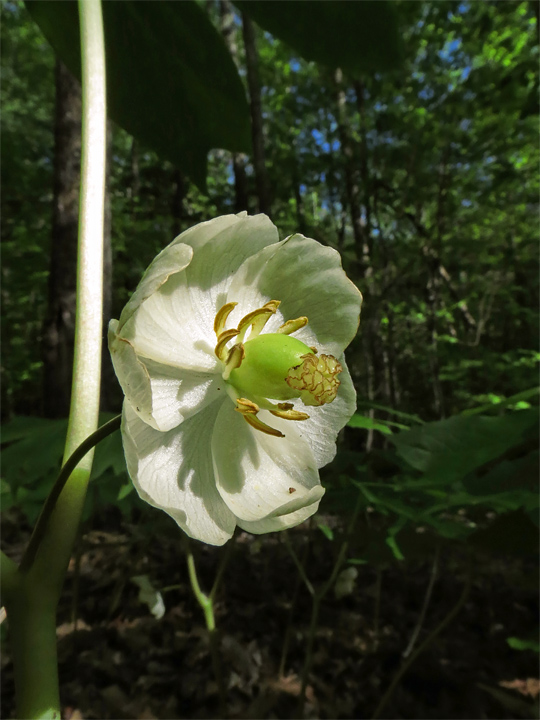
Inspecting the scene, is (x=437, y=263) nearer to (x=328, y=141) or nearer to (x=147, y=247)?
(x=328, y=141)

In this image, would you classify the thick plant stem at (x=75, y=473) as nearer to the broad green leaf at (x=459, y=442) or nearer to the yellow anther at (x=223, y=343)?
the yellow anther at (x=223, y=343)

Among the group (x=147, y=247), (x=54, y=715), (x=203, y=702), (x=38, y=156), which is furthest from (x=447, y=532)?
(x=38, y=156)

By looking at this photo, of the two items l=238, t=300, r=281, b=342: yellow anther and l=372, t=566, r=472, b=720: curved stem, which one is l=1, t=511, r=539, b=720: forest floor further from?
l=238, t=300, r=281, b=342: yellow anther

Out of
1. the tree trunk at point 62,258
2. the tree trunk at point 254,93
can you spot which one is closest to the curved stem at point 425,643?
the tree trunk at point 62,258

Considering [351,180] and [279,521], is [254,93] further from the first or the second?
[279,521]

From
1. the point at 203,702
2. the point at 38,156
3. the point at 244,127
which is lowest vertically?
the point at 203,702

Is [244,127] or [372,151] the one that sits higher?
[372,151]
